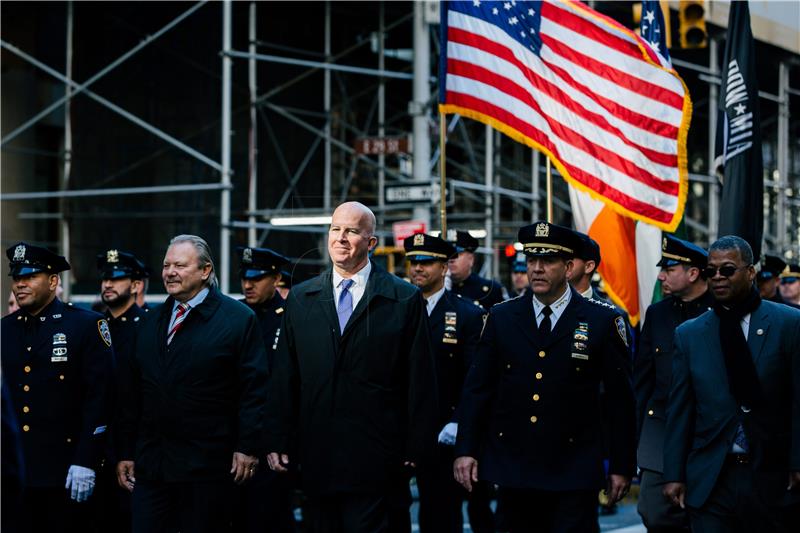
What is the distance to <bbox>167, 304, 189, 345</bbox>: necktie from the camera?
6840 mm

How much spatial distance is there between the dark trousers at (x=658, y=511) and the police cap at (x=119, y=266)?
426cm

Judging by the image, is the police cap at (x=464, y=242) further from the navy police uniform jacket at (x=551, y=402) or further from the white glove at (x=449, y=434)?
the navy police uniform jacket at (x=551, y=402)

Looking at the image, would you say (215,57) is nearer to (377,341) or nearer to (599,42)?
(599,42)

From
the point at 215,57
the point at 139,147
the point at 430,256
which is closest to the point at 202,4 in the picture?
the point at 215,57

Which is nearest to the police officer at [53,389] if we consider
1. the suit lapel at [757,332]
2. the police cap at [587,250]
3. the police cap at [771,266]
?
the police cap at [587,250]

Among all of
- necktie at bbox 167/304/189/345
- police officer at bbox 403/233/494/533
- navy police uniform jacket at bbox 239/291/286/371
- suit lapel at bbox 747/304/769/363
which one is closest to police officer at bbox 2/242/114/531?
necktie at bbox 167/304/189/345

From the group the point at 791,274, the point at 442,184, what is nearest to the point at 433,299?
the point at 442,184

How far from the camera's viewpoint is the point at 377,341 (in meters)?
6.06

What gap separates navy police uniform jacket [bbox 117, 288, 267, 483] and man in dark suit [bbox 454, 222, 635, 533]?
1.24 meters

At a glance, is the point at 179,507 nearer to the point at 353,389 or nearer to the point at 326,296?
the point at 353,389

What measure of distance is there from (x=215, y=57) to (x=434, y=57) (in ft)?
13.1

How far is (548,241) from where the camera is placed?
682 cm

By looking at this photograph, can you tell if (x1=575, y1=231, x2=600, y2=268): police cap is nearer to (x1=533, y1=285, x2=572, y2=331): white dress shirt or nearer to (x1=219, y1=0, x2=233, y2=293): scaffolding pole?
(x1=533, y1=285, x2=572, y2=331): white dress shirt

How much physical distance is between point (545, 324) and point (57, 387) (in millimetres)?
2913
